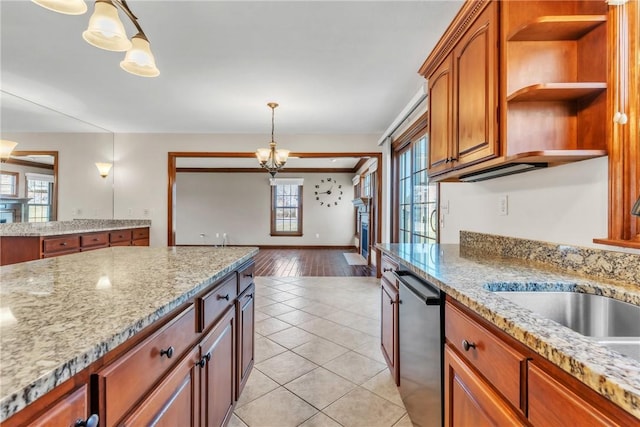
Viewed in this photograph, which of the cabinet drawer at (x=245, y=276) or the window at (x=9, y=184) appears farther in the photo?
the window at (x=9, y=184)

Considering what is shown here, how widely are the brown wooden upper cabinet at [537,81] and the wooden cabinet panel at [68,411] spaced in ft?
5.29

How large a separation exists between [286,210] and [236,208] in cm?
147

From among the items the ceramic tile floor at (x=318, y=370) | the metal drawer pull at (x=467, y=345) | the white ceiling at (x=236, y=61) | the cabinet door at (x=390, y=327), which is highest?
the white ceiling at (x=236, y=61)

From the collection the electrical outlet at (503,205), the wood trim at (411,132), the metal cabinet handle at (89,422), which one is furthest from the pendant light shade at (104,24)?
the wood trim at (411,132)

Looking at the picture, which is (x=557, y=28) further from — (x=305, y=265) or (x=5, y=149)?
(x=305, y=265)

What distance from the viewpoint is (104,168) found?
4684 millimetres

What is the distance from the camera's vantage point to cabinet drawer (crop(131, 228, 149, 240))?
14.8 feet

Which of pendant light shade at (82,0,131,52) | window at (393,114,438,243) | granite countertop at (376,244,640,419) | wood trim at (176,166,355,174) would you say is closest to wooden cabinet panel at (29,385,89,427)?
granite countertop at (376,244,640,419)

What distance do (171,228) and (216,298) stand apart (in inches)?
159

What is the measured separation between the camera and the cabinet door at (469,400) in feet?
2.66

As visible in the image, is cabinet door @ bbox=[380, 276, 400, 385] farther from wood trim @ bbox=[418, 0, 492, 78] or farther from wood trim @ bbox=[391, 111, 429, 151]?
wood trim @ bbox=[391, 111, 429, 151]

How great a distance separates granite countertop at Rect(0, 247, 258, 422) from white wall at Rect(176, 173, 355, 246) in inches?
280

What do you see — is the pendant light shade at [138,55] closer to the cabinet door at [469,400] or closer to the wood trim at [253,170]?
the cabinet door at [469,400]

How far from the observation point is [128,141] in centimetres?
486
